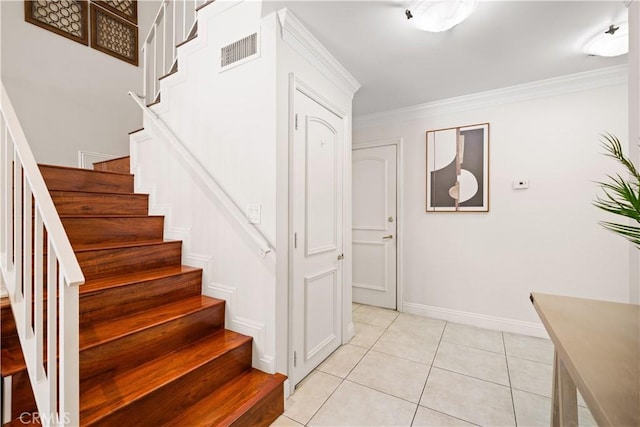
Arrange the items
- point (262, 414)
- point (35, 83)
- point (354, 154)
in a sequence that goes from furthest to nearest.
→ point (354, 154), point (35, 83), point (262, 414)

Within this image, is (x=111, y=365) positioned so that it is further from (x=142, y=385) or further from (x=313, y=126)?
A: (x=313, y=126)

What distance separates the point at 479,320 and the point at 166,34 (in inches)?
187

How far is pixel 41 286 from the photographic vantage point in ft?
3.48

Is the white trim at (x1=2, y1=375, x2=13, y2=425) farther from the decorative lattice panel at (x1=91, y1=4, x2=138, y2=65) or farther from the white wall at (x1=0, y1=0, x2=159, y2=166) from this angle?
the decorative lattice panel at (x1=91, y1=4, x2=138, y2=65)

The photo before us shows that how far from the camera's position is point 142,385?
1375 mm

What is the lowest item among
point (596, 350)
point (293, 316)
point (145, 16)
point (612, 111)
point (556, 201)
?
point (293, 316)

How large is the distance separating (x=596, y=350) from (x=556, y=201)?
7.82 feet

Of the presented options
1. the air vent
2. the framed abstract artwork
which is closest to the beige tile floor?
the framed abstract artwork

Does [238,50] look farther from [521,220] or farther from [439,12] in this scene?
[521,220]

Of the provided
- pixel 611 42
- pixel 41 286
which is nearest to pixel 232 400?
pixel 41 286

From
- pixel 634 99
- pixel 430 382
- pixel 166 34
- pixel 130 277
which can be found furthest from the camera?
pixel 166 34

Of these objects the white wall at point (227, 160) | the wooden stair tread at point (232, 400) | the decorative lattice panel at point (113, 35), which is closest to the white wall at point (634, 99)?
the white wall at point (227, 160)

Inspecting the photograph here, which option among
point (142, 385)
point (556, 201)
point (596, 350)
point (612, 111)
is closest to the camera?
point (596, 350)

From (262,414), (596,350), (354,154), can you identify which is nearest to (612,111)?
(354,154)
